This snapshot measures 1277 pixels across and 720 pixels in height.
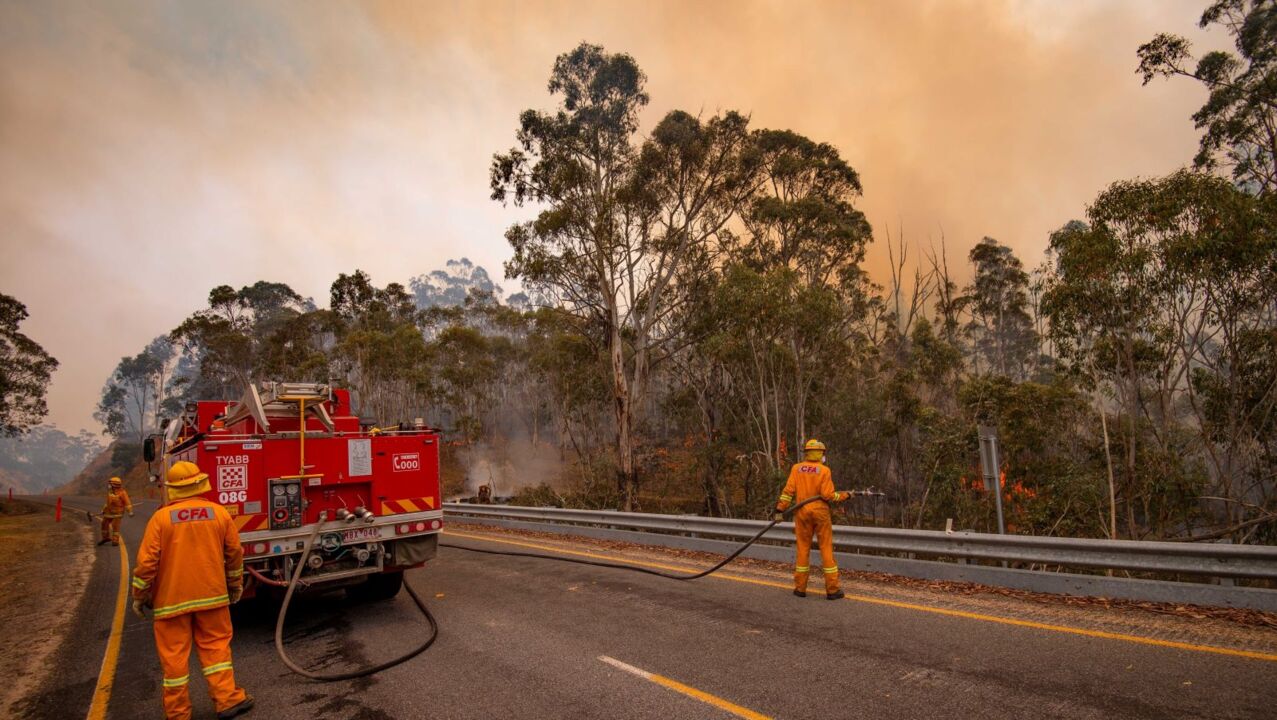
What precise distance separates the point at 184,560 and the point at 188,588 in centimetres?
18

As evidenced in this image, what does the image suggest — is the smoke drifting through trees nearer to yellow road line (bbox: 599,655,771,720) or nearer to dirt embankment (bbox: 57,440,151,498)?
yellow road line (bbox: 599,655,771,720)

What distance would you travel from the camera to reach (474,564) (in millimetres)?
10023

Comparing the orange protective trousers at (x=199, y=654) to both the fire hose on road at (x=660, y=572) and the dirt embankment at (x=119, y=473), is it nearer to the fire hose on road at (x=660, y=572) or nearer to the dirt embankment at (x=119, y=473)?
the fire hose on road at (x=660, y=572)

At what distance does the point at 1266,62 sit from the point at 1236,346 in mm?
10171

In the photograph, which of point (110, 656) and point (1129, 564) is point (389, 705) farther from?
point (1129, 564)

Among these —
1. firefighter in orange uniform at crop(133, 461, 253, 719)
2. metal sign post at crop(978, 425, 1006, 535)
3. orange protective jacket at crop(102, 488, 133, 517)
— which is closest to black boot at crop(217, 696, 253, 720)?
firefighter in orange uniform at crop(133, 461, 253, 719)

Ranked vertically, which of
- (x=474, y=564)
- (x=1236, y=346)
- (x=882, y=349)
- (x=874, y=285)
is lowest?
(x=474, y=564)

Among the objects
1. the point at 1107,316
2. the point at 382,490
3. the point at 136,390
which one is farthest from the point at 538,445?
the point at 136,390

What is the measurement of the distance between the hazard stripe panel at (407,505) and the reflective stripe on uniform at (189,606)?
2.43 m

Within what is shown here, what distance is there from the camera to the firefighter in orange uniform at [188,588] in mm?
4211

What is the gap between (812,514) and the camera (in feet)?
22.7

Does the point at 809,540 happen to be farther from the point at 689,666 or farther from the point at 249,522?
the point at 249,522

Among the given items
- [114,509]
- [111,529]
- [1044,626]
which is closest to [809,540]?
[1044,626]

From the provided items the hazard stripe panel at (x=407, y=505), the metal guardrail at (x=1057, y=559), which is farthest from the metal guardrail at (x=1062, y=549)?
the hazard stripe panel at (x=407, y=505)
